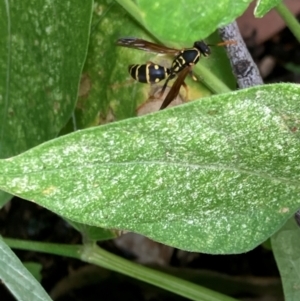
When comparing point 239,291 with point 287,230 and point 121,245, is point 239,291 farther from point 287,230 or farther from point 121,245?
point 287,230

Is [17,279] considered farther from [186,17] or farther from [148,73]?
[148,73]

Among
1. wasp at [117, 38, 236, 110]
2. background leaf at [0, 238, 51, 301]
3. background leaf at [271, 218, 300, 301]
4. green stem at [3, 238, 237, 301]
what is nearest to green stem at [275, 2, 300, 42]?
wasp at [117, 38, 236, 110]

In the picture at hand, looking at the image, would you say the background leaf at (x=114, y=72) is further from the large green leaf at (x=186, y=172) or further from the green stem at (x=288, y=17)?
the large green leaf at (x=186, y=172)

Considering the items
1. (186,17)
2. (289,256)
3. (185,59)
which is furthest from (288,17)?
(186,17)

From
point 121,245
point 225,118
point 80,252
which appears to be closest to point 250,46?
point 121,245

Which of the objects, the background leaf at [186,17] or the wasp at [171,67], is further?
the wasp at [171,67]

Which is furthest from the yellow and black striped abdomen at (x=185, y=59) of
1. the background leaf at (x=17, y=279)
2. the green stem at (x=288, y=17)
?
the background leaf at (x=17, y=279)
